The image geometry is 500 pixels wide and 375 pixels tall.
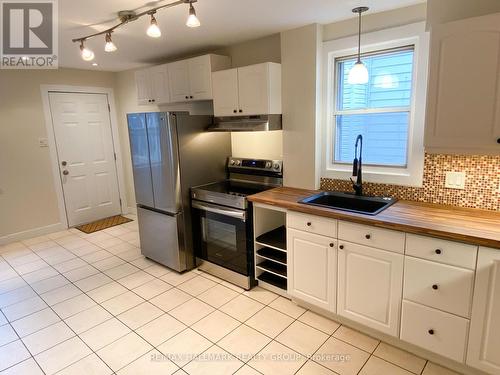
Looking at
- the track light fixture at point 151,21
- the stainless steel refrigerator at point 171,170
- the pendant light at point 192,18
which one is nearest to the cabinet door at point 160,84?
the stainless steel refrigerator at point 171,170

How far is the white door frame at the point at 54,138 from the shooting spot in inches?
172

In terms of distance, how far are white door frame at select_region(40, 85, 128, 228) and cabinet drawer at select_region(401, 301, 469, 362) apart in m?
4.64

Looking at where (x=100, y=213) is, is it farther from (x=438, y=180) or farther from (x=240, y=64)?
(x=438, y=180)

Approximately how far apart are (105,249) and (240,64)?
282cm

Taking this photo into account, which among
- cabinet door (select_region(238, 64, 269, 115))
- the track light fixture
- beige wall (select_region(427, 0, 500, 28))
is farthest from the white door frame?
beige wall (select_region(427, 0, 500, 28))

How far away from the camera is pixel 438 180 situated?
2.32 m

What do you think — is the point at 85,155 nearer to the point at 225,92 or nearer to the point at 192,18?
the point at 225,92

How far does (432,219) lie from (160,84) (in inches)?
126

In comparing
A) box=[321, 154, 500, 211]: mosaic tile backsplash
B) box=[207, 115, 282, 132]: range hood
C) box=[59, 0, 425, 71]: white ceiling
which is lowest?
box=[321, 154, 500, 211]: mosaic tile backsplash

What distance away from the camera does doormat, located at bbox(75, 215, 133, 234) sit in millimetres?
4722

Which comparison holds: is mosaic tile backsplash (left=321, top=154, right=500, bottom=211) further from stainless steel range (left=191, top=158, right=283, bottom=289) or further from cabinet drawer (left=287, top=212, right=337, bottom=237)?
stainless steel range (left=191, top=158, right=283, bottom=289)

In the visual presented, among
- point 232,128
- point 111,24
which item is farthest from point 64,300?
point 111,24

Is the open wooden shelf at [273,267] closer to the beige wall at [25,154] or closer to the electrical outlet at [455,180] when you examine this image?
the electrical outlet at [455,180]

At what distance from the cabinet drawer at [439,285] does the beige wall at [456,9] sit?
158 cm
